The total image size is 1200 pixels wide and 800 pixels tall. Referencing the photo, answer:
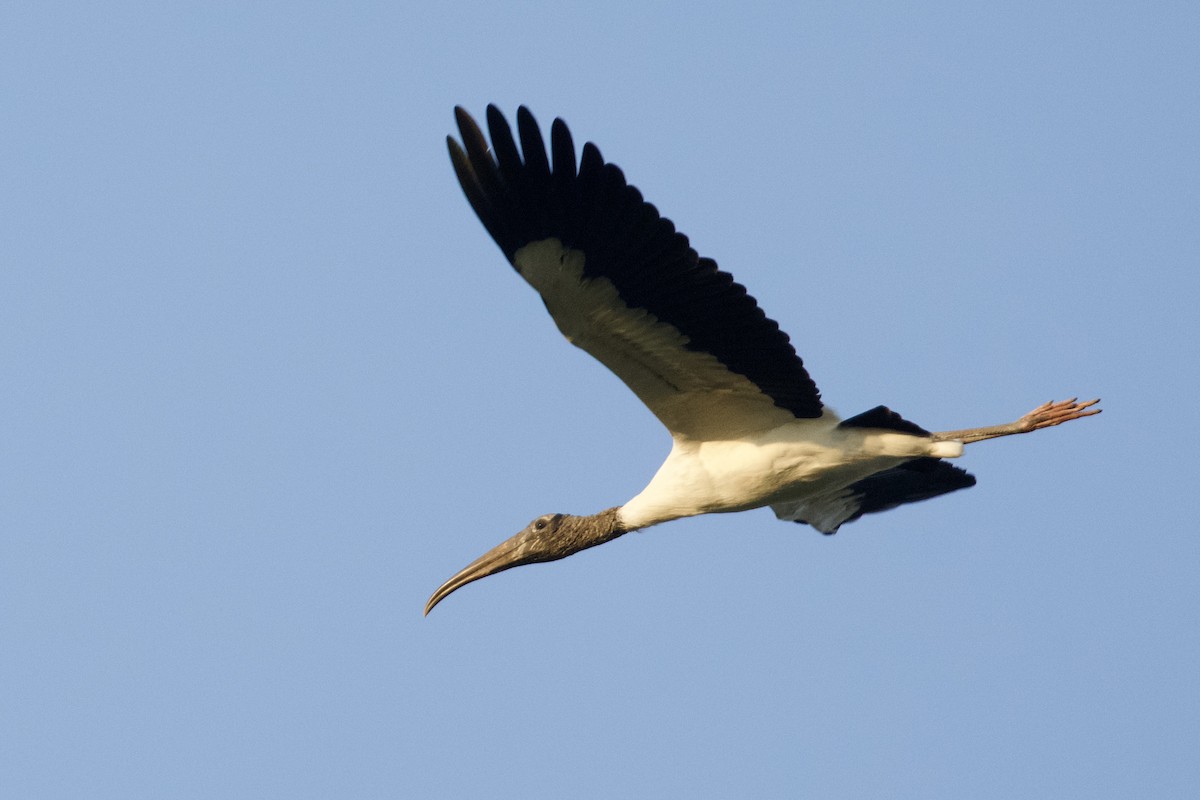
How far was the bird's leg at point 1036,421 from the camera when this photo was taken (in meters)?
10.7

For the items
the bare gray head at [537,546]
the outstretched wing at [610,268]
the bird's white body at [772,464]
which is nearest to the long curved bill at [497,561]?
the bare gray head at [537,546]

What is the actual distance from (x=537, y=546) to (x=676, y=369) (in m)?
2.02

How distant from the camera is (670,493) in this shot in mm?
10836

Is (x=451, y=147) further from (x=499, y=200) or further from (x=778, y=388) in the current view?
(x=778, y=388)

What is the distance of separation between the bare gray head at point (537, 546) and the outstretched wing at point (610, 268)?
63.6 inches

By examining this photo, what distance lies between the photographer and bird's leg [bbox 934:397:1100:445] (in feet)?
35.0

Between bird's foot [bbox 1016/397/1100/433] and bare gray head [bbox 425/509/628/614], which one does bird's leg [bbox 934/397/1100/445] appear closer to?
bird's foot [bbox 1016/397/1100/433]

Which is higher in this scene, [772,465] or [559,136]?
[559,136]

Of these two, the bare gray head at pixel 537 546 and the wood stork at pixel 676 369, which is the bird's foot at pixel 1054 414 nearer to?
the wood stork at pixel 676 369

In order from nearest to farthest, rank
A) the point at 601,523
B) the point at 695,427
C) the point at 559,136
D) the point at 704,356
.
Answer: the point at 559,136
the point at 704,356
the point at 695,427
the point at 601,523

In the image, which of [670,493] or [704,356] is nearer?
[704,356]

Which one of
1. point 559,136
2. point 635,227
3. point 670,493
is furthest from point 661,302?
point 670,493

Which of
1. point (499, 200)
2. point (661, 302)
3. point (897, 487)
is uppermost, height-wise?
point (499, 200)

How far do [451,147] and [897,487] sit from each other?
4.24 m
